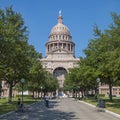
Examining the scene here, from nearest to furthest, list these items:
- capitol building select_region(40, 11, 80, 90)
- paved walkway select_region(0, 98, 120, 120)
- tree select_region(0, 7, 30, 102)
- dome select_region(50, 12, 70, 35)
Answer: paved walkway select_region(0, 98, 120, 120), tree select_region(0, 7, 30, 102), capitol building select_region(40, 11, 80, 90), dome select_region(50, 12, 70, 35)

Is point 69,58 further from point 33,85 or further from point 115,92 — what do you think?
point 33,85

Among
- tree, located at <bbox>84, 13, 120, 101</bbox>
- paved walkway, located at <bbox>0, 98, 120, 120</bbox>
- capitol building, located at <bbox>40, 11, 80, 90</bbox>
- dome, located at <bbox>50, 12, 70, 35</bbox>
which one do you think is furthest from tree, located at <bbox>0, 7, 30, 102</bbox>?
dome, located at <bbox>50, 12, 70, 35</bbox>

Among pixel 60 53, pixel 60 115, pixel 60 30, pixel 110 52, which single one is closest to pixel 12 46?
pixel 60 115

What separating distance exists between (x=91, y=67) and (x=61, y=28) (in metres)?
143

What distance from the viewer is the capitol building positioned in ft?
557

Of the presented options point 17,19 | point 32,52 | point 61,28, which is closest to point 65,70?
point 61,28

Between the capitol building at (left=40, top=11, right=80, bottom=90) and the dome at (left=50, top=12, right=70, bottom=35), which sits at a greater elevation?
the dome at (left=50, top=12, right=70, bottom=35)

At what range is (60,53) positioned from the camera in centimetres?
17138

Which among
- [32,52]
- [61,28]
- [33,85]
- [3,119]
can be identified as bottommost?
[3,119]

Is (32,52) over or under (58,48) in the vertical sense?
under

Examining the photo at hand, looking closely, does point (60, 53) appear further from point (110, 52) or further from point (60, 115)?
point (60, 115)

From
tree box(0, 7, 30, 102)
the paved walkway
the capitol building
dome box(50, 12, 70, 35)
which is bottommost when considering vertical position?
the paved walkway

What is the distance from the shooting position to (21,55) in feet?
124

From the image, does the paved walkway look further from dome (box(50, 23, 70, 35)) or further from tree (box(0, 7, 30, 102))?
dome (box(50, 23, 70, 35))
